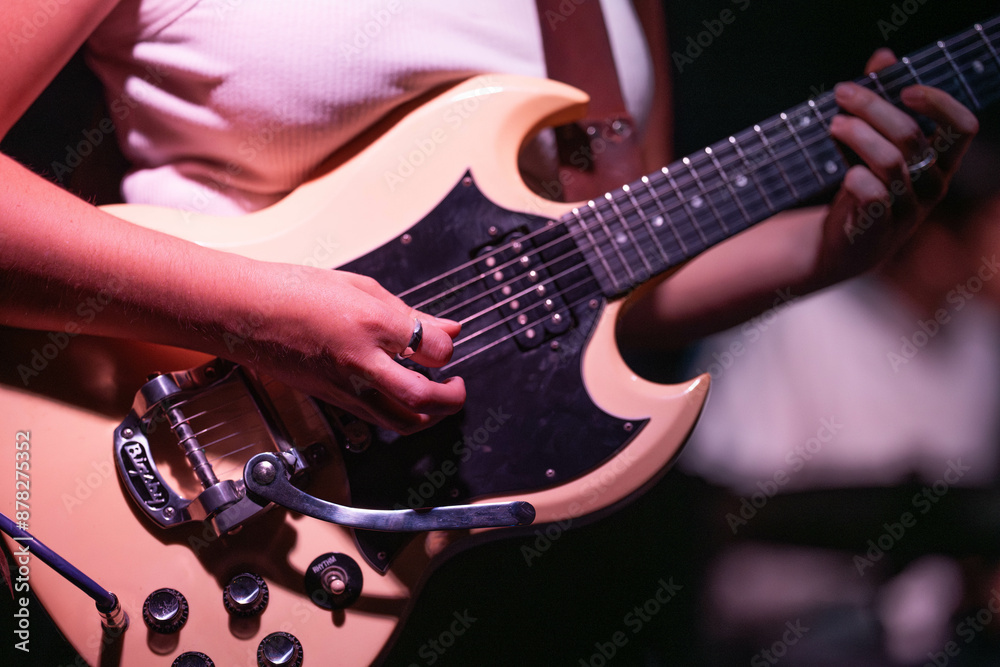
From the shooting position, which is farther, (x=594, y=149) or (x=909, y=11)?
(x=909, y=11)

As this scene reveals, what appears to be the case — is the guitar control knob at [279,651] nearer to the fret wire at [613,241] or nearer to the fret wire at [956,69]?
the fret wire at [613,241]

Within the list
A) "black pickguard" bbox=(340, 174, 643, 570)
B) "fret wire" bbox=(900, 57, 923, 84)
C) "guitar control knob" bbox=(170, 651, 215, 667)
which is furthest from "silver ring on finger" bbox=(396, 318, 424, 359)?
"fret wire" bbox=(900, 57, 923, 84)

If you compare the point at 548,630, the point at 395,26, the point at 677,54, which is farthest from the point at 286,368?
the point at 677,54

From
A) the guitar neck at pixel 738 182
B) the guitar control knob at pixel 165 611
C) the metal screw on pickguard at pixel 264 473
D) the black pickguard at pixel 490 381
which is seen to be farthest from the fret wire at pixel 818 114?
the guitar control knob at pixel 165 611

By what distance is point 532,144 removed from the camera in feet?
2.39

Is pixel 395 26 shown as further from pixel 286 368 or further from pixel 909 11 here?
pixel 909 11

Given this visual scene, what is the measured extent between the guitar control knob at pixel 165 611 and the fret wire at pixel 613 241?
21.3 inches

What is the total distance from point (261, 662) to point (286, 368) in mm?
263

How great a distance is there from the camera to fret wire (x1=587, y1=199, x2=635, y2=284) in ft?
2.13

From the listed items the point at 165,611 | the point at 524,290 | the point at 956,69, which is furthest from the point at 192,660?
the point at 956,69

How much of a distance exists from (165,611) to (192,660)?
5cm

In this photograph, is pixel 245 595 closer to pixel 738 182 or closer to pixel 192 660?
pixel 192 660

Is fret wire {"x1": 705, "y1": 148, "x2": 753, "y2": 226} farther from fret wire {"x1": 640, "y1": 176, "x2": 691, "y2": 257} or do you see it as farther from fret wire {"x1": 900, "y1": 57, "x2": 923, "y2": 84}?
fret wire {"x1": 900, "y1": 57, "x2": 923, "y2": 84}

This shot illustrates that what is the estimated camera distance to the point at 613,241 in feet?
2.15
